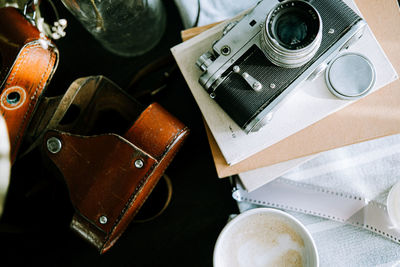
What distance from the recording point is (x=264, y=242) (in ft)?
2.40

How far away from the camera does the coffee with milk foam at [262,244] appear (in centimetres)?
70

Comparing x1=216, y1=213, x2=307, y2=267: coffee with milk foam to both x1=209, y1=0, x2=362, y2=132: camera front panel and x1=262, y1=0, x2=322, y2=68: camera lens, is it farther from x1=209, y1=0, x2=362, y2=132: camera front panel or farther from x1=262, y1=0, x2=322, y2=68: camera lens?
x1=262, y1=0, x2=322, y2=68: camera lens

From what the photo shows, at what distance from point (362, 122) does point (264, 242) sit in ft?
1.01

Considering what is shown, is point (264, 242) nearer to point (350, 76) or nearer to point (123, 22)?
point (350, 76)

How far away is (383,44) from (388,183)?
0.29 metres

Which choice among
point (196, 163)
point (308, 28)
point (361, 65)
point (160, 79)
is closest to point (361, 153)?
point (361, 65)

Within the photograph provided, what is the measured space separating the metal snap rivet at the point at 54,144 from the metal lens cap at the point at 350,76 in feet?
1.77

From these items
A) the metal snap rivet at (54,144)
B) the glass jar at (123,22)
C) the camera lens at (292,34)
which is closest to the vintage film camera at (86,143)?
the metal snap rivet at (54,144)

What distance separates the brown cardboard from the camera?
27.9 inches

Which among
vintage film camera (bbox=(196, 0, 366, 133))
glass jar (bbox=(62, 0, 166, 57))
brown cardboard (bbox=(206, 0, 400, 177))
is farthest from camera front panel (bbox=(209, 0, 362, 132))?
glass jar (bbox=(62, 0, 166, 57))

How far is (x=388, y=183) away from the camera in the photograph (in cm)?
76

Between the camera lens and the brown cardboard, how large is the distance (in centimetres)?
17

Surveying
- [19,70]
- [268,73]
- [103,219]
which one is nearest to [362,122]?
[268,73]

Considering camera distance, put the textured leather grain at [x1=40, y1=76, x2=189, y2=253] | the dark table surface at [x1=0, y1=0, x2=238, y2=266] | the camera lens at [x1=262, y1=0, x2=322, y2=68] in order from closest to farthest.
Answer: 1. the camera lens at [x1=262, y1=0, x2=322, y2=68]
2. the textured leather grain at [x1=40, y1=76, x2=189, y2=253]
3. the dark table surface at [x1=0, y1=0, x2=238, y2=266]
